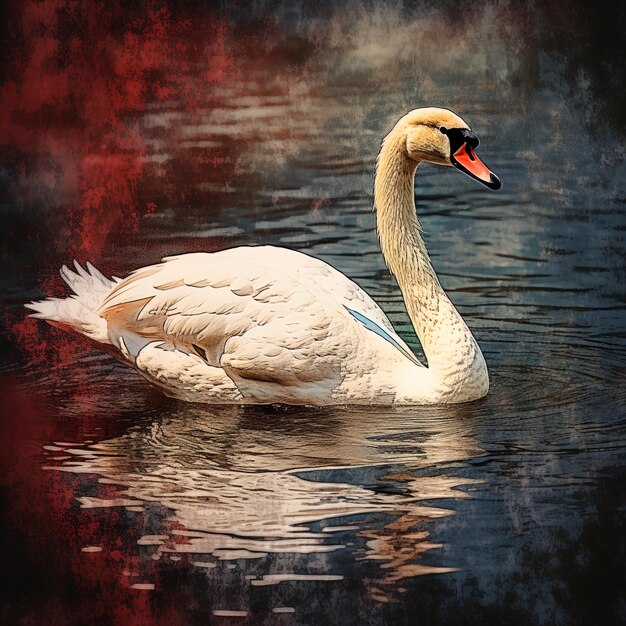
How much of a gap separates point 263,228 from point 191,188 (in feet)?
2.06

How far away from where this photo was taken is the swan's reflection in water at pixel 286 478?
4875 mm

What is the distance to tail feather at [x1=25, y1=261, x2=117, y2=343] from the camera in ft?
20.9

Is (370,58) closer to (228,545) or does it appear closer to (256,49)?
(256,49)

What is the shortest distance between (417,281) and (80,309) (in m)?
1.56

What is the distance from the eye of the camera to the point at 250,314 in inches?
241

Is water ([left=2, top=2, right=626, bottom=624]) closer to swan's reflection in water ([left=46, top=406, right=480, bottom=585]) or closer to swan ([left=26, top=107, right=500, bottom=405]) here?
swan's reflection in water ([left=46, top=406, right=480, bottom=585])

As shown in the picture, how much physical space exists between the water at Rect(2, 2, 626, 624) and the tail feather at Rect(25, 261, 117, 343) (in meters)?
0.34

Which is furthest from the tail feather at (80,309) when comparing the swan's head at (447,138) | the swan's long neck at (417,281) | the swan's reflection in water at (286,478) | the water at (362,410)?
the swan's head at (447,138)

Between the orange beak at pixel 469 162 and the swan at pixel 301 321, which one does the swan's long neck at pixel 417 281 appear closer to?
the swan at pixel 301 321

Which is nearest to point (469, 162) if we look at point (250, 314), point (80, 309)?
point (250, 314)

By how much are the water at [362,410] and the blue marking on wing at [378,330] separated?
31 cm

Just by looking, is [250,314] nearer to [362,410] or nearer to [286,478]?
[362,410]

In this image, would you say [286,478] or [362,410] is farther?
[362,410]

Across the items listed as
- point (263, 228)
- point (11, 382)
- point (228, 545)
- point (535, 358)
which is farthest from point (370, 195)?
point (228, 545)
